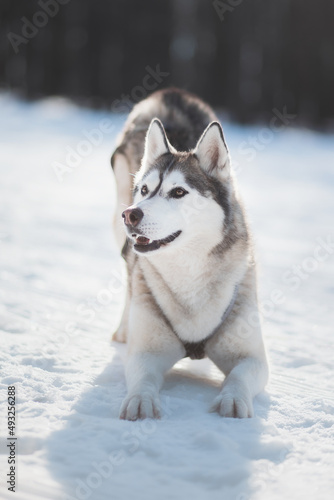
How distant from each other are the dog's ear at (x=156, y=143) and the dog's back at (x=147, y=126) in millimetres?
635

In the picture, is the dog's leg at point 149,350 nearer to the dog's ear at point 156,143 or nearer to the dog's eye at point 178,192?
the dog's eye at point 178,192

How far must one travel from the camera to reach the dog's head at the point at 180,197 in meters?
3.05

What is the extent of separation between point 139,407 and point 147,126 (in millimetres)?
2429

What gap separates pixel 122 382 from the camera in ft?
11.0

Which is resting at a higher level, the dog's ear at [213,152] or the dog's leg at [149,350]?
the dog's ear at [213,152]

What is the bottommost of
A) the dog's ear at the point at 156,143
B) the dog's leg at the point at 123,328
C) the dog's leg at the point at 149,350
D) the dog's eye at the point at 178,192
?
the dog's leg at the point at 123,328

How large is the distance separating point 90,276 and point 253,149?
36.9ft

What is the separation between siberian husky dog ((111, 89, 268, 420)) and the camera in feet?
10.2

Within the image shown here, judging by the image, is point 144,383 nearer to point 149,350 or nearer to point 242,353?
point 149,350

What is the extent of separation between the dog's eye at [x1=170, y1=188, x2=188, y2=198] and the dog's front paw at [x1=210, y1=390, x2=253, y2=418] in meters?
1.01
